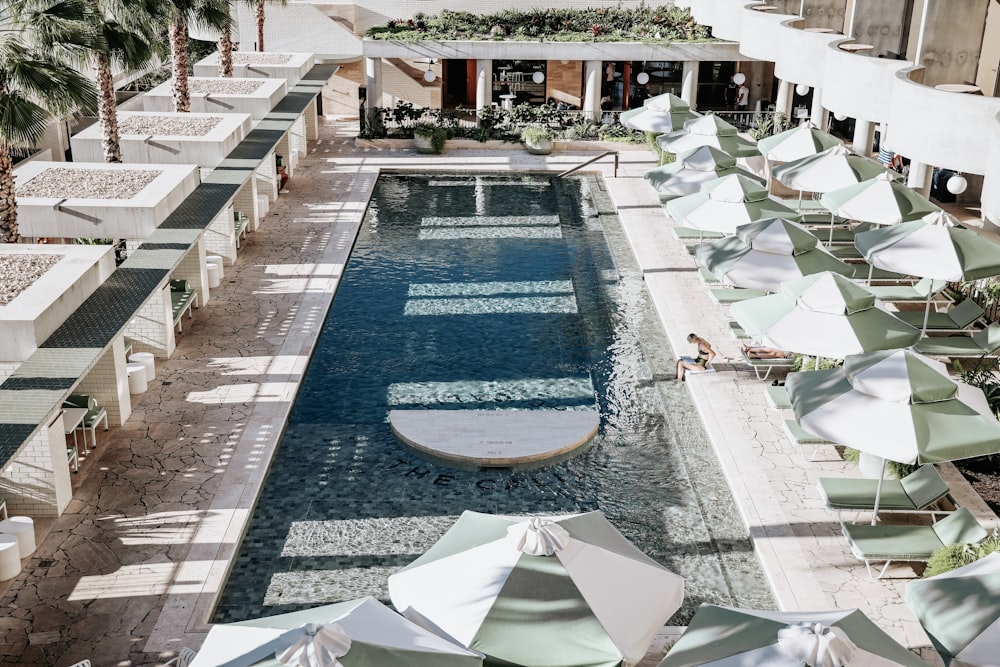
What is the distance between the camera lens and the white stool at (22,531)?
1253cm

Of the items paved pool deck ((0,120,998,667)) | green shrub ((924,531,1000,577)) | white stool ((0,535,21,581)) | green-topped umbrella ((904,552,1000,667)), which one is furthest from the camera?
white stool ((0,535,21,581))

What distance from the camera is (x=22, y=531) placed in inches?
494

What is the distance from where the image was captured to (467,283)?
22438 millimetres

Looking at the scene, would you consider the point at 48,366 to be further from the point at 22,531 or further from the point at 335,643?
the point at 335,643

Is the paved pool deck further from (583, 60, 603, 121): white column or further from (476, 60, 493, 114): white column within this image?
(476, 60, 493, 114): white column

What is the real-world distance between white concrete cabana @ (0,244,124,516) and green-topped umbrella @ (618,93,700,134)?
16.9m

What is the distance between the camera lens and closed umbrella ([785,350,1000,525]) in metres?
11.7

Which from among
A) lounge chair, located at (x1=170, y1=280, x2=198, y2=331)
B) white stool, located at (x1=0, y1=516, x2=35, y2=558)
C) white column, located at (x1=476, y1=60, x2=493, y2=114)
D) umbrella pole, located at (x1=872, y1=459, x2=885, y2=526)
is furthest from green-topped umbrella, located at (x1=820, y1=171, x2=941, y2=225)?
white column, located at (x1=476, y1=60, x2=493, y2=114)

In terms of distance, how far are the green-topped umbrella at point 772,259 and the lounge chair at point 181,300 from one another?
891cm

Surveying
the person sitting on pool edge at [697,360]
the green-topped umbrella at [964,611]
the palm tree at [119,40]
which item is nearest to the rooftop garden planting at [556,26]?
the palm tree at [119,40]

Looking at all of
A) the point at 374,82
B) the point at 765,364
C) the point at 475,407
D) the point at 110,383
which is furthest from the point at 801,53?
the point at 110,383

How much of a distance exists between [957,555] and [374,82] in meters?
28.1

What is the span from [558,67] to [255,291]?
74.8ft

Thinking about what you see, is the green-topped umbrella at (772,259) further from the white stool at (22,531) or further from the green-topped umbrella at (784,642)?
the white stool at (22,531)
